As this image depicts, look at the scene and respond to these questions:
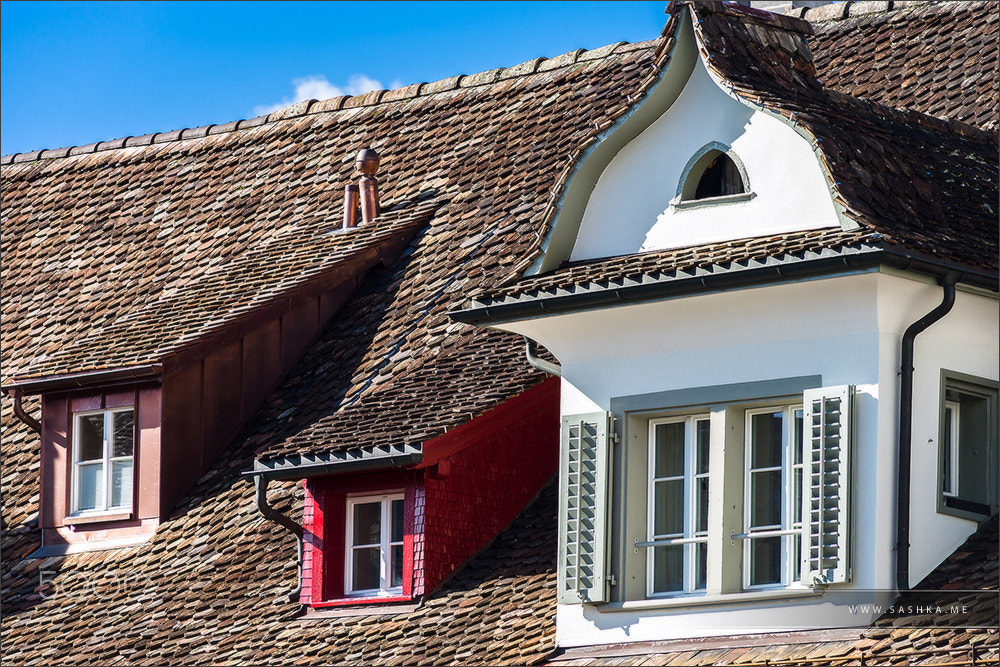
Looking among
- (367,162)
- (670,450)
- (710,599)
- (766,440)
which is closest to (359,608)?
(670,450)

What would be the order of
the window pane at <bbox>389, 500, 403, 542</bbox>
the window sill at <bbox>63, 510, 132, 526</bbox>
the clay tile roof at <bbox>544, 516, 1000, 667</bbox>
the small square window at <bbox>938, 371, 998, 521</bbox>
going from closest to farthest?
the clay tile roof at <bbox>544, 516, 1000, 667</bbox> < the small square window at <bbox>938, 371, 998, 521</bbox> < the window pane at <bbox>389, 500, 403, 542</bbox> < the window sill at <bbox>63, 510, 132, 526</bbox>

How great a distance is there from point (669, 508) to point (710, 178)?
2.55 m

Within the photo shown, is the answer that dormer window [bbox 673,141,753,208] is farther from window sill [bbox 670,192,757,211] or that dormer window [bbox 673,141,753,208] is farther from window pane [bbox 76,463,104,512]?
window pane [bbox 76,463,104,512]

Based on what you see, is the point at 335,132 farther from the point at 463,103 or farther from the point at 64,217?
the point at 64,217

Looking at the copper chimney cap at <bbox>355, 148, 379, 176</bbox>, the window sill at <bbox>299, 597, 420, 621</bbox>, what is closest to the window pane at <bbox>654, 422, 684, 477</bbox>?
the window sill at <bbox>299, 597, 420, 621</bbox>

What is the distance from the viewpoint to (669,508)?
651 inches

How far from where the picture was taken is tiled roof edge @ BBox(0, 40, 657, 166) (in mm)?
24266

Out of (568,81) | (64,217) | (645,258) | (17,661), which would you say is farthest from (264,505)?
(64,217)

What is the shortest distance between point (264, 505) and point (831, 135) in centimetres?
548

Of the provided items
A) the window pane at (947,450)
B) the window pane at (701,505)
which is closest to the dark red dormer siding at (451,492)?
the window pane at (701,505)

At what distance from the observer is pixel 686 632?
15.9 metres

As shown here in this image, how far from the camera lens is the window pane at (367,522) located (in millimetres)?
18406

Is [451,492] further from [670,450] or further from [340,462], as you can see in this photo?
[670,450]

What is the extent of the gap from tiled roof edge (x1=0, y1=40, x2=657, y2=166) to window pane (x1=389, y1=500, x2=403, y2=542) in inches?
286
